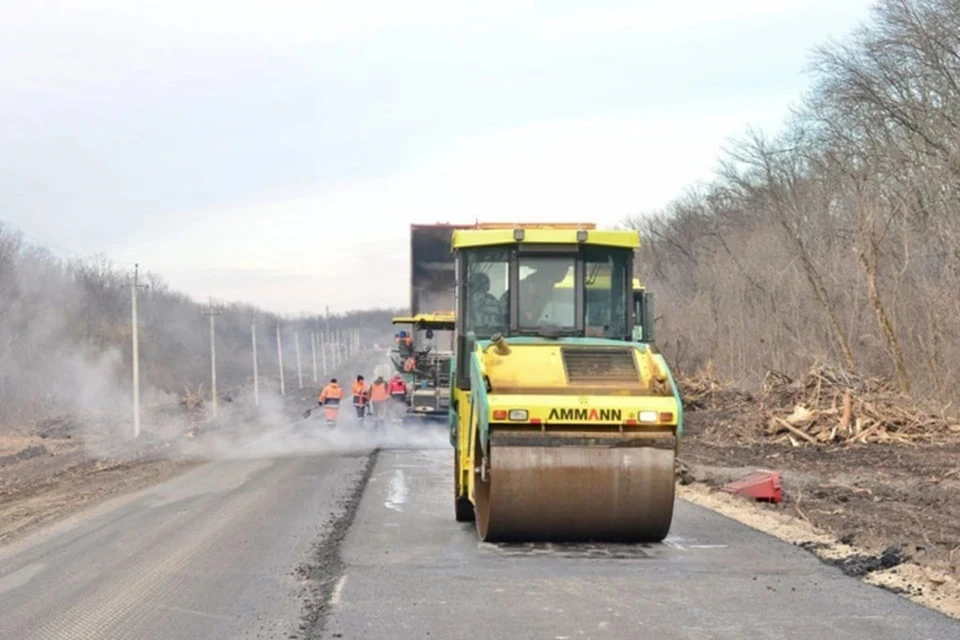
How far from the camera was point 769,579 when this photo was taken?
339 inches

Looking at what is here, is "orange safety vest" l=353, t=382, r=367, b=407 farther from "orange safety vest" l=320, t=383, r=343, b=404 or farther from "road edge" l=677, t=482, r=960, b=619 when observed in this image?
"road edge" l=677, t=482, r=960, b=619

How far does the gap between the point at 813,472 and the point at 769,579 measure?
8970 millimetres

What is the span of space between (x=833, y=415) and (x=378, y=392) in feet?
45.6

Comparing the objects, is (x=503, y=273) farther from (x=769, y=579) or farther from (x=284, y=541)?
(x=769, y=579)

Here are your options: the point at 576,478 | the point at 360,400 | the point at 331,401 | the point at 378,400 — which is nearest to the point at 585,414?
the point at 576,478

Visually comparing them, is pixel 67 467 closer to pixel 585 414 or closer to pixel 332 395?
pixel 332 395

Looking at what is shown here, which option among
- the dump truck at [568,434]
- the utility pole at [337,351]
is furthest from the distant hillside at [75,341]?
the utility pole at [337,351]

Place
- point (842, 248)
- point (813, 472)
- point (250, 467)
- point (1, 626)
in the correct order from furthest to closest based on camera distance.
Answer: point (842, 248) < point (250, 467) < point (813, 472) < point (1, 626)

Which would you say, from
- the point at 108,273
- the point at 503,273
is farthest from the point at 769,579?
the point at 108,273

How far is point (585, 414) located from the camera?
9414 mm

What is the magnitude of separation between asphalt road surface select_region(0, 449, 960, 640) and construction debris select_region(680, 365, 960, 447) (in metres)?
8.22

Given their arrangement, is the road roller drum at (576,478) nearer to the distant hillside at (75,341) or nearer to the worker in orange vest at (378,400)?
the worker in orange vest at (378,400)

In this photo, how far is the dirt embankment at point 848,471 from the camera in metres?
9.39

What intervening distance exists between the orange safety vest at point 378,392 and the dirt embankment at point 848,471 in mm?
8575
